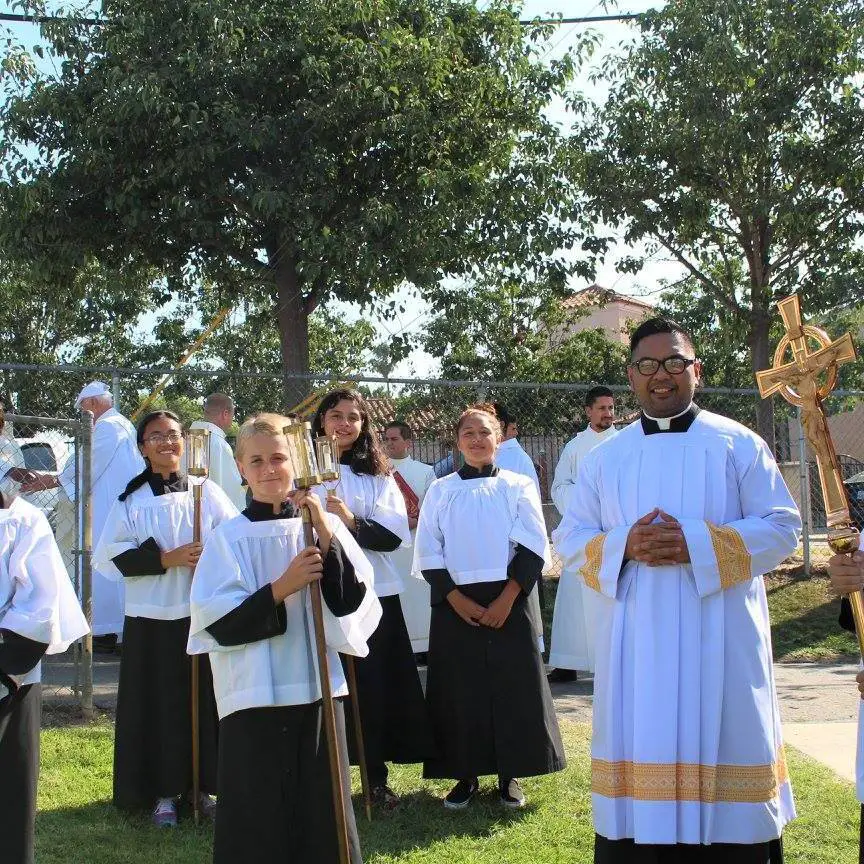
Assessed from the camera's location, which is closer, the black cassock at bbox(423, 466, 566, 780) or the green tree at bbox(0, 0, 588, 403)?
the black cassock at bbox(423, 466, 566, 780)

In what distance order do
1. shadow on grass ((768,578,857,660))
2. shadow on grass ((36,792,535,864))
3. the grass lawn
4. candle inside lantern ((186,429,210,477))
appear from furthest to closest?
shadow on grass ((768,578,857,660)), candle inside lantern ((186,429,210,477)), shadow on grass ((36,792,535,864)), the grass lawn

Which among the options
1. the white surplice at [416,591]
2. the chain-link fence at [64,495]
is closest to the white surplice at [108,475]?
the chain-link fence at [64,495]

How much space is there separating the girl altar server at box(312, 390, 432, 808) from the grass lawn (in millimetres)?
355

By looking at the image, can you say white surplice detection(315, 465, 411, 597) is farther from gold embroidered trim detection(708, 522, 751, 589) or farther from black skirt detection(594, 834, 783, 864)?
gold embroidered trim detection(708, 522, 751, 589)

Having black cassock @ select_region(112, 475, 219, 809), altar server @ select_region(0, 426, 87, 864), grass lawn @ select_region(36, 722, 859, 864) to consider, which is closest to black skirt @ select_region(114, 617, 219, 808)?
black cassock @ select_region(112, 475, 219, 809)

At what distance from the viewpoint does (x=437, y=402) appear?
11891 millimetres

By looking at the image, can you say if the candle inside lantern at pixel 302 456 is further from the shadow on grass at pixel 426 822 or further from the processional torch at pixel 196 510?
the shadow on grass at pixel 426 822

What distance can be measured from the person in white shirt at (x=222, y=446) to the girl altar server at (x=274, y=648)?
5.28 metres

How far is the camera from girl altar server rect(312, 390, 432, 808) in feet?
20.4

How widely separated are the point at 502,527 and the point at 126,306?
13.0 metres

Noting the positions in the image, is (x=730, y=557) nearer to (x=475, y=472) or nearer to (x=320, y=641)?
(x=320, y=641)

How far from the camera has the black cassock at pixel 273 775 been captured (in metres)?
4.19

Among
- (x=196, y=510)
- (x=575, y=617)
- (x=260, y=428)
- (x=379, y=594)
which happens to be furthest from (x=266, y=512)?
→ (x=575, y=617)

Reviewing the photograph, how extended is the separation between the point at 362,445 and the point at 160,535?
1244 millimetres
